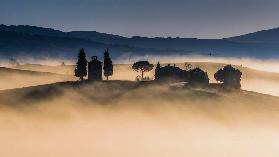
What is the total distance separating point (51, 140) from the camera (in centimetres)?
10819

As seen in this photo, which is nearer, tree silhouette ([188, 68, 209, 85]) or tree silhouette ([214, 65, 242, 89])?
tree silhouette ([188, 68, 209, 85])

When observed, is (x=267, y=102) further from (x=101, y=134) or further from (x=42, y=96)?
(x=42, y=96)

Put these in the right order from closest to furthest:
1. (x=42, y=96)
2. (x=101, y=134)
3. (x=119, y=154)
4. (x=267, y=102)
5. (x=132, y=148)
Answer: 1. (x=119, y=154)
2. (x=132, y=148)
3. (x=101, y=134)
4. (x=42, y=96)
5. (x=267, y=102)

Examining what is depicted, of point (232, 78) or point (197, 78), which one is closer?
point (197, 78)

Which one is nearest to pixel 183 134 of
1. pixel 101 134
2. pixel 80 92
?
pixel 101 134

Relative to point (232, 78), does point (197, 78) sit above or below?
above

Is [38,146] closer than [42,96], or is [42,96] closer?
[38,146]

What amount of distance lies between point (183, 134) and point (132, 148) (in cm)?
1794

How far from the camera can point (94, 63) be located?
146 metres

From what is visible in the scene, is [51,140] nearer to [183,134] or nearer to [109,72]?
[183,134]

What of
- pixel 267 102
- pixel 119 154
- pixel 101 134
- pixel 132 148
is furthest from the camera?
pixel 267 102

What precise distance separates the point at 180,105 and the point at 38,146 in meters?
41.7

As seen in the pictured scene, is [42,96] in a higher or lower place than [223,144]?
higher

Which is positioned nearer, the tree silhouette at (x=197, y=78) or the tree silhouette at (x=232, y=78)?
the tree silhouette at (x=197, y=78)
